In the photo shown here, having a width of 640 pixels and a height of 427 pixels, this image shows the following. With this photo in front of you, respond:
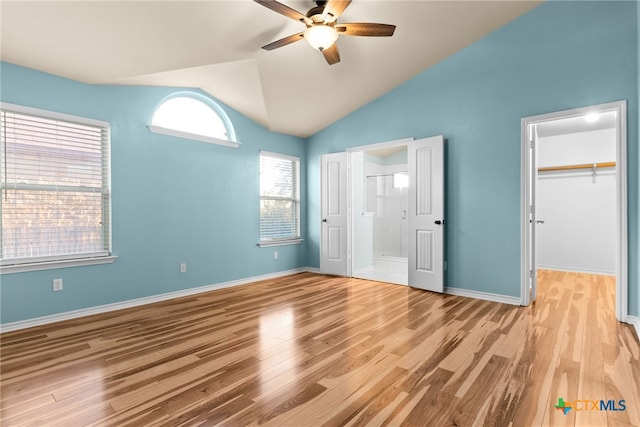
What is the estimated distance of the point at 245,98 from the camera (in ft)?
14.6

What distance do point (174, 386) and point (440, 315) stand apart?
8.45ft

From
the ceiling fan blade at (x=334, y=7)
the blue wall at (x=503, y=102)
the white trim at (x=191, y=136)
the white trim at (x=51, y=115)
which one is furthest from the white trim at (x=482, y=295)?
the white trim at (x=51, y=115)

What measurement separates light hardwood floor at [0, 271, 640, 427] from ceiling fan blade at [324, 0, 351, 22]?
8.87ft

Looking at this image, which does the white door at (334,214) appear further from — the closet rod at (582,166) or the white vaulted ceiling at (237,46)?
the closet rod at (582,166)

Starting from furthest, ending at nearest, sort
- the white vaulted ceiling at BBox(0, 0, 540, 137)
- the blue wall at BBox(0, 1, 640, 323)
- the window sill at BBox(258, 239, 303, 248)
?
the window sill at BBox(258, 239, 303, 248) → the blue wall at BBox(0, 1, 640, 323) → the white vaulted ceiling at BBox(0, 0, 540, 137)

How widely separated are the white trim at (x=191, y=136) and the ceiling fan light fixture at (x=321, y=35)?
2203 millimetres

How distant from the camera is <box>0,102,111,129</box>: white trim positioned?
9.70 ft

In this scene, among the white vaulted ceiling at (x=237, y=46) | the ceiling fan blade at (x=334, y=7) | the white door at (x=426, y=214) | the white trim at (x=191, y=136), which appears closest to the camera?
the ceiling fan blade at (x=334, y=7)

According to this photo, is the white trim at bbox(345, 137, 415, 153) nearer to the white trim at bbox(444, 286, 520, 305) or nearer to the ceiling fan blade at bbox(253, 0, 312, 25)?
the white trim at bbox(444, 286, 520, 305)

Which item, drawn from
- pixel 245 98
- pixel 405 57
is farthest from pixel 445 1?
pixel 245 98

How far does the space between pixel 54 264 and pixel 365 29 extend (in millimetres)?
3740

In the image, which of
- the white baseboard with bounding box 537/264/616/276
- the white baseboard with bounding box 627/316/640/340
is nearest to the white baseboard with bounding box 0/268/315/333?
the white baseboard with bounding box 627/316/640/340

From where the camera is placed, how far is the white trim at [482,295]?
12.4 ft

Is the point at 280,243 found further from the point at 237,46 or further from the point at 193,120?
the point at 237,46
